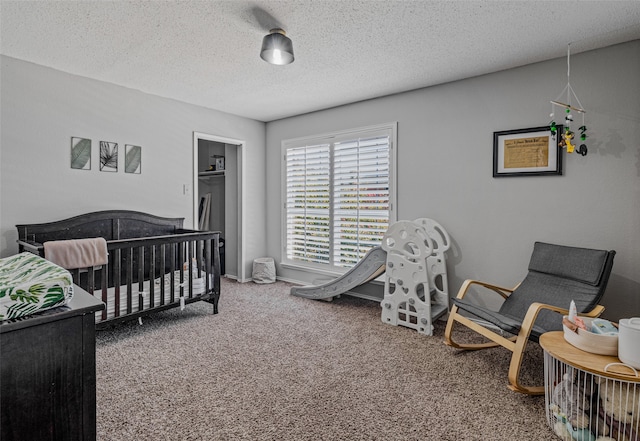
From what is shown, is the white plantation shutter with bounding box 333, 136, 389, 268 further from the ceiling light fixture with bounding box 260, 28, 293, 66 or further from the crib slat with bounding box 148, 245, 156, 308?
the crib slat with bounding box 148, 245, 156, 308

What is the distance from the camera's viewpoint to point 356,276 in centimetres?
372

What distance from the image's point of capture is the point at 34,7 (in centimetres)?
216

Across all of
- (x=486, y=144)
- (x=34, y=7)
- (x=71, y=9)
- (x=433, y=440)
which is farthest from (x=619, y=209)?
(x=34, y=7)

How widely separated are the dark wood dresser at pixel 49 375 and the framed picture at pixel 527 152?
329 centimetres

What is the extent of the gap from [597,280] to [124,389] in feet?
10.7

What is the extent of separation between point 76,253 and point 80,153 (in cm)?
130

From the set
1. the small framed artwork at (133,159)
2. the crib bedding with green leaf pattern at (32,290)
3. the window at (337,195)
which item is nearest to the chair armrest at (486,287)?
the window at (337,195)

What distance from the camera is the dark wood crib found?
9.34 ft

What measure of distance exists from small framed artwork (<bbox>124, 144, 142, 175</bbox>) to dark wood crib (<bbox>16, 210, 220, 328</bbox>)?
48 cm

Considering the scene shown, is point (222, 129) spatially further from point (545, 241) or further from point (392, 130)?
point (545, 241)

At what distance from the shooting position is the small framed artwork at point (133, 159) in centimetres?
372

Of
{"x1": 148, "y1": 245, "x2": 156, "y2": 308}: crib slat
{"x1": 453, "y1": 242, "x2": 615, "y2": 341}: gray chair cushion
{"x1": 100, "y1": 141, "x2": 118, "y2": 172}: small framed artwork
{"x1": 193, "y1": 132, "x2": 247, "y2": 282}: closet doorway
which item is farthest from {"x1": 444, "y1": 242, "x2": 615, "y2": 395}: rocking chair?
{"x1": 100, "y1": 141, "x2": 118, "y2": 172}: small framed artwork

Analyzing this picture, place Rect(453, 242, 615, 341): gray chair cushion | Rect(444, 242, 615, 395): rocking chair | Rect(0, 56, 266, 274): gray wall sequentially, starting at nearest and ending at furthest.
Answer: Rect(444, 242, 615, 395): rocking chair
Rect(453, 242, 615, 341): gray chair cushion
Rect(0, 56, 266, 274): gray wall

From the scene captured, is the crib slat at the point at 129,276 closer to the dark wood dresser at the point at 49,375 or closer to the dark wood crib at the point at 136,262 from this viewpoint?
the dark wood crib at the point at 136,262
